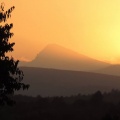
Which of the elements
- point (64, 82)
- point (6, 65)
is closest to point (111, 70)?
point (64, 82)

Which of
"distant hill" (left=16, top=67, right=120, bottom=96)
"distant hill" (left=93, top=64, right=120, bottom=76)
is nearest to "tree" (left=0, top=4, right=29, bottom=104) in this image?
"distant hill" (left=16, top=67, right=120, bottom=96)

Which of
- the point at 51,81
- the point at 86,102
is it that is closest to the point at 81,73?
the point at 51,81

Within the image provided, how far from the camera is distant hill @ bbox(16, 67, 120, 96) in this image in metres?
96.7

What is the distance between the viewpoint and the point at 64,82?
369ft

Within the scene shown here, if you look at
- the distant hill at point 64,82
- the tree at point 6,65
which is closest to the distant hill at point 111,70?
the distant hill at point 64,82

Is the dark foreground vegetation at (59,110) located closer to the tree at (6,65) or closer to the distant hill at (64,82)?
the tree at (6,65)

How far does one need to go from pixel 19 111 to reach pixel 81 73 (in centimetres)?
8495

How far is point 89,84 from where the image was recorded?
4272 inches

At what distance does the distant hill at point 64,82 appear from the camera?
96.7m

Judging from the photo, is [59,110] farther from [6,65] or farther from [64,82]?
[64,82]

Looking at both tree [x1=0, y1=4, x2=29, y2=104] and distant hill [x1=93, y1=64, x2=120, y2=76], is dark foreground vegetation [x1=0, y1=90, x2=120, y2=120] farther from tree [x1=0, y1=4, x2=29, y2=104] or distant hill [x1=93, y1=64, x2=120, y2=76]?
distant hill [x1=93, y1=64, x2=120, y2=76]

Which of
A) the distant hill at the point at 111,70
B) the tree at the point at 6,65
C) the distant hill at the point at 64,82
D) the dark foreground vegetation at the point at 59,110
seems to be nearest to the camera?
the tree at the point at 6,65

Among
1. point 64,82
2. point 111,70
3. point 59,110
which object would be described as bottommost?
point 59,110

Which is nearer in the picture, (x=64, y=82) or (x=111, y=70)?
(x=64, y=82)
